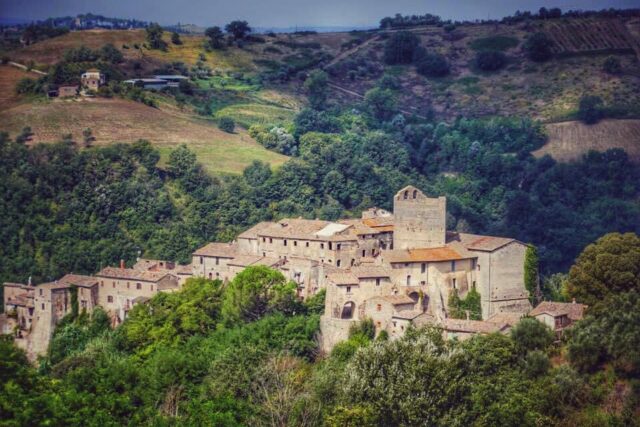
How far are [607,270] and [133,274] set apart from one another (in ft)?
88.2

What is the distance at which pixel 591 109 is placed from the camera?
4545 inches

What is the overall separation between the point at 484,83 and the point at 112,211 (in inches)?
2356

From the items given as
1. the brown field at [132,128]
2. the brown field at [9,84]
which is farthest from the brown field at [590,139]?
the brown field at [9,84]

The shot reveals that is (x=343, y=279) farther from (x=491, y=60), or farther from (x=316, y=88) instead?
(x=491, y=60)

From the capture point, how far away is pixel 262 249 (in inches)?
2591

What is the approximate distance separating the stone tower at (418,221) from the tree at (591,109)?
2309 inches

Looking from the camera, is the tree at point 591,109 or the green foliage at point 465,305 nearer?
the green foliage at point 465,305

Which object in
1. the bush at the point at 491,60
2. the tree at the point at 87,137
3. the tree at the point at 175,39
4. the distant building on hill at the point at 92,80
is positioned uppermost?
the tree at the point at 175,39

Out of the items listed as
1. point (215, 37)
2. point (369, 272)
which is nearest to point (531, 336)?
point (369, 272)

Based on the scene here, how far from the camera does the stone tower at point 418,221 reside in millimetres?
59312

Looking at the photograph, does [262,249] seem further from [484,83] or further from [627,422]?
[484,83]

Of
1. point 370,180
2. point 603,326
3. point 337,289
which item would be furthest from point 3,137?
point 603,326

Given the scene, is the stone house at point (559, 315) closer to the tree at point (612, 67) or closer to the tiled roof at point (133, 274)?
the tiled roof at point (133, 274)

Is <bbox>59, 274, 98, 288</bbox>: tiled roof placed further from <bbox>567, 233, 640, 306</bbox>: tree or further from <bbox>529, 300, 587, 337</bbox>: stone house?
<bbox>567, 233, 640, 306</bbox>: tree
